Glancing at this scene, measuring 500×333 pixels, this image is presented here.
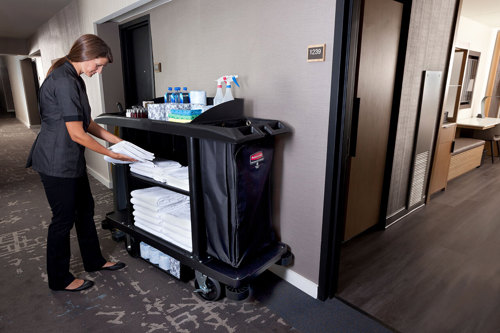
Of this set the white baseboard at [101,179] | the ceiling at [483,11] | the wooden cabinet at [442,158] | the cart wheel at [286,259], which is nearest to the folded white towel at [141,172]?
the cart wheel at [286,259]

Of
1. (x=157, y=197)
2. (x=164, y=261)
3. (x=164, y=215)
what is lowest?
(x=164, y=261)

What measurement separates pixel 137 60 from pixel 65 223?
2352 mm

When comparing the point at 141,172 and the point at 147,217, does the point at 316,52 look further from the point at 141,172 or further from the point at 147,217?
the point at 147,217

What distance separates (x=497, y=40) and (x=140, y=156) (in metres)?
6.89

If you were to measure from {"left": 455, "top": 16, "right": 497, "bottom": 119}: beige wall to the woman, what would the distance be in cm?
539

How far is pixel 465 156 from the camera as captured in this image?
14.7 ft

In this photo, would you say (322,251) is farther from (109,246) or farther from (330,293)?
(109,246)

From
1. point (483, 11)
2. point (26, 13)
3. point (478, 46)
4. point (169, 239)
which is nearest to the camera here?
point (169, 239)

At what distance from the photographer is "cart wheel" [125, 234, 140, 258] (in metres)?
2.44

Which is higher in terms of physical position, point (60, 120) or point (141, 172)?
point (60, 120)

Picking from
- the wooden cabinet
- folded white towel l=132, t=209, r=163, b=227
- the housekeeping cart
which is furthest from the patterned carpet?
the wooden cabinet

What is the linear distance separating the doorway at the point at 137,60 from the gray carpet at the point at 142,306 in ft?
6.27

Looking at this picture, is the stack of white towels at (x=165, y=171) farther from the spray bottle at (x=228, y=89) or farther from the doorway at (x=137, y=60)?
the doorway at (x=137, y=60)

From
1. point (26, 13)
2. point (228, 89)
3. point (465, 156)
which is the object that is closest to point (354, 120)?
point (228, 89)
